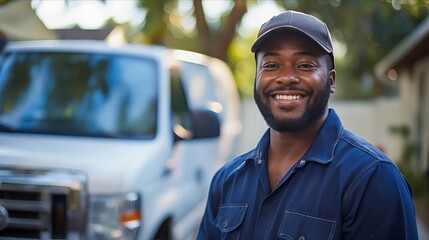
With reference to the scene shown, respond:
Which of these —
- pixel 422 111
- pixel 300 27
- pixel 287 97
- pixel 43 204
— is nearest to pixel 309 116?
pixel 287 97

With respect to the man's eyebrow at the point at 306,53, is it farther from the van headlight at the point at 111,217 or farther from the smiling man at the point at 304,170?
the van headlight at the point at 111,217

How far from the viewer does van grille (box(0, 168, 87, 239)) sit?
3793mm

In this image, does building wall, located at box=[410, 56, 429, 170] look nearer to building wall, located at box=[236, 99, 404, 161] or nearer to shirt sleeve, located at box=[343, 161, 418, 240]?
building wall, located at box=[236, 99, 404, 161]

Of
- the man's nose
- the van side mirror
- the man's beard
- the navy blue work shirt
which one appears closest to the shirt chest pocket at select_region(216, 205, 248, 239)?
the navy blue work shirt

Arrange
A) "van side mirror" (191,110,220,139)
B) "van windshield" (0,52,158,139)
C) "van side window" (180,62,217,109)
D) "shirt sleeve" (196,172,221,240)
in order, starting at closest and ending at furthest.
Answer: "shirt sleeve" (196,172,221,240)
"van windshield" (0,52,158,139)
"van side mirror" (191,110,220,139)
"van side window" (180,62,217,109)

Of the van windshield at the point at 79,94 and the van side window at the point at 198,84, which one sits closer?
the van windshield at the point at 79,94

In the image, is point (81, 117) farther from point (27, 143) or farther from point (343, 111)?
point (343, 111)

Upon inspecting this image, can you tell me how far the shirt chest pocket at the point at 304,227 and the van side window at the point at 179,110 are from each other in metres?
3.01

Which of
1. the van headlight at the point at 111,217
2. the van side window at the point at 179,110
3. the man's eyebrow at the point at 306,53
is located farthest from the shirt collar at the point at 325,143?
the van side window at the point at 179,110

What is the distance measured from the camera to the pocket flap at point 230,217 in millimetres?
2125

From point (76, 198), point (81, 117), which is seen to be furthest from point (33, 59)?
point (76, 198)

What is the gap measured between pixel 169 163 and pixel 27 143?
1119 mm

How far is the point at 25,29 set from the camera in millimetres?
6102

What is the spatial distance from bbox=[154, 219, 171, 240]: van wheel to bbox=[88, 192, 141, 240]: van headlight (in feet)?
2.29
